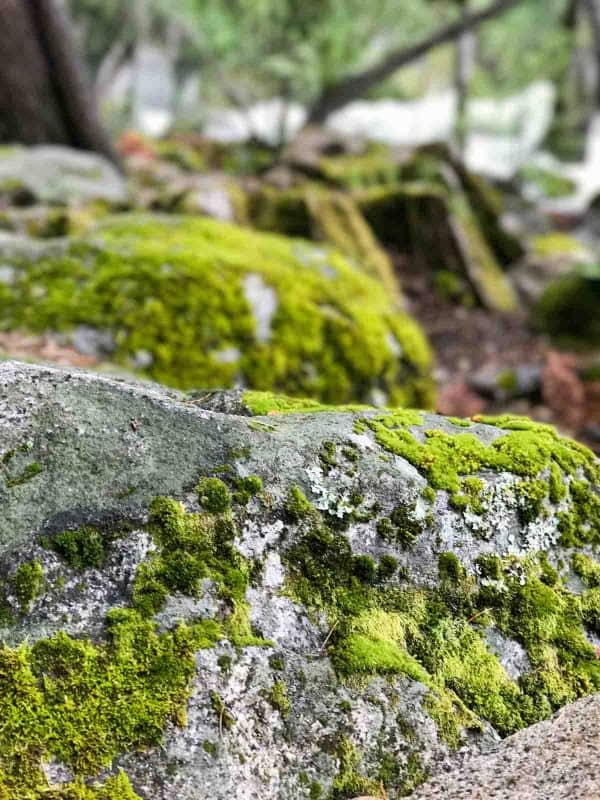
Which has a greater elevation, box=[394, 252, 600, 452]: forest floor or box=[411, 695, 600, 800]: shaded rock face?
box=[411, 695, 600, 800]: shaded rock face

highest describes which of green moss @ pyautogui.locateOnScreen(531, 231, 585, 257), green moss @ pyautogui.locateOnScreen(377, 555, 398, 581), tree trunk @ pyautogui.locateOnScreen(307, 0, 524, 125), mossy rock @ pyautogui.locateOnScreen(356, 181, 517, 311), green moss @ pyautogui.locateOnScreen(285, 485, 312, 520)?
green moss @ pyautogui.locateOnScreen(285, 485, 312, 520)

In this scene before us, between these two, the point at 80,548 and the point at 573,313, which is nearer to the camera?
the point at 80,548

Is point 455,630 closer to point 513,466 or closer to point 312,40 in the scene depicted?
point 513,466

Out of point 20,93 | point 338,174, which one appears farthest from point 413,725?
point 338,174

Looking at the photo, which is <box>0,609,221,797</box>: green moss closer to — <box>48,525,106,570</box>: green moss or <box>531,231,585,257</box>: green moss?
<box>48,525,106,570</box>: green moss

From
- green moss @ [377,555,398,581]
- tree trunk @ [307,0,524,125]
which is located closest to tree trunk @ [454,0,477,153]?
tree trunk @ [307,0,524,125]

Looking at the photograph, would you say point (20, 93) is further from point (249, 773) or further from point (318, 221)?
point (249, 773)

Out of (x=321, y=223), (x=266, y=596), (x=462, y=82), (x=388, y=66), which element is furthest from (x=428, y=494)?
(x=462, y=82)
